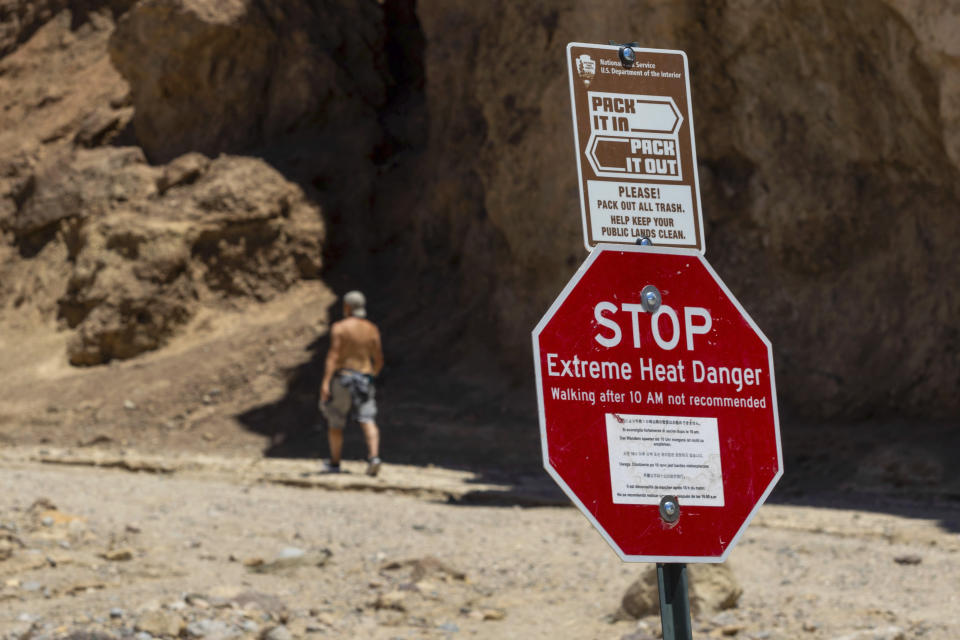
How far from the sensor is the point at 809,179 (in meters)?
11.0

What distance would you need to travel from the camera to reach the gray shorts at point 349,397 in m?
10.3

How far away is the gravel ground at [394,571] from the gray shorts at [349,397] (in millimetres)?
Result: 1464

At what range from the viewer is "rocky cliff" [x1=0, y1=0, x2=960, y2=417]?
1035 centimetres

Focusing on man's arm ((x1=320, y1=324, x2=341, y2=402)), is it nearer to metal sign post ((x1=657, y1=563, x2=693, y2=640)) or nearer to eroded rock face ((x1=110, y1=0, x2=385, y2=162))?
eroded rock face ((x1=110, y1=0, x2=385, y2=162))

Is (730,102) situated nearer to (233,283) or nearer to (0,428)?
(233,283)

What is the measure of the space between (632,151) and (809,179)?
9183mm

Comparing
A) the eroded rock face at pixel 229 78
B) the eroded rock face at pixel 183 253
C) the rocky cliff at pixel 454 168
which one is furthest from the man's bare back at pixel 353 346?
the eroded rock face at pixel 229 78

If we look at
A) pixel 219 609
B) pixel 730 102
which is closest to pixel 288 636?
pixel 219 609

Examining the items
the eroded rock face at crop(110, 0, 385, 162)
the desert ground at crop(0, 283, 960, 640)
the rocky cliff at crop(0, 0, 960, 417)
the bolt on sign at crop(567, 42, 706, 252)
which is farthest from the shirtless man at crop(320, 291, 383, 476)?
the bolt on sign at crop(567, 42, 706, 252)

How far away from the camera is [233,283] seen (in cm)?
1553

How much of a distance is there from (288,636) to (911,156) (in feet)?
23.2

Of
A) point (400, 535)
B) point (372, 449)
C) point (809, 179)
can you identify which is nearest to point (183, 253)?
point (372, 449)

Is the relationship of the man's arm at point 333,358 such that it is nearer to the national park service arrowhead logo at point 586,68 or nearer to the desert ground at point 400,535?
the desert ground at point 400,535

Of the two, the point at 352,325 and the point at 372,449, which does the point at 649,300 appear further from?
the point at 352,325
